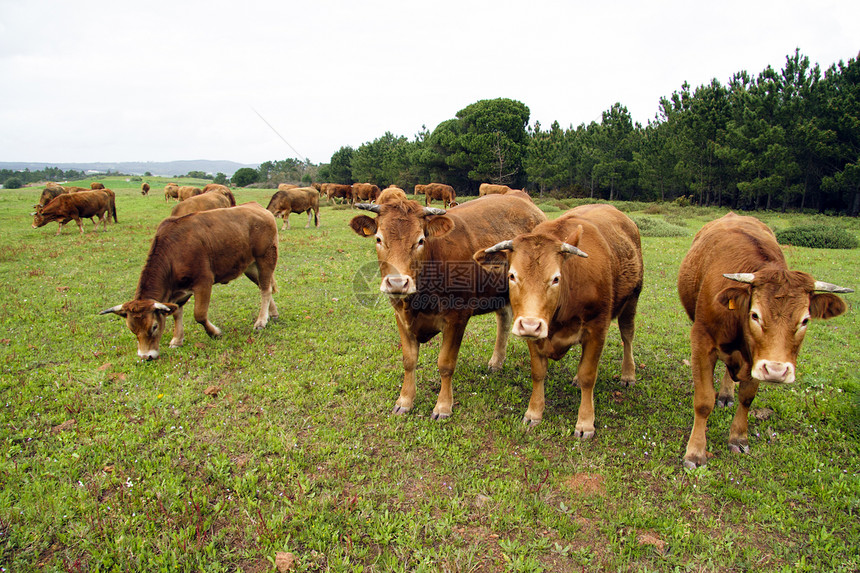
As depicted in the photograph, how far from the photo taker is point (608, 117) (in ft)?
166

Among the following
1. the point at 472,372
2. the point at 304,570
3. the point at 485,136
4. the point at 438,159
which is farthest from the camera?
the point at 438,159

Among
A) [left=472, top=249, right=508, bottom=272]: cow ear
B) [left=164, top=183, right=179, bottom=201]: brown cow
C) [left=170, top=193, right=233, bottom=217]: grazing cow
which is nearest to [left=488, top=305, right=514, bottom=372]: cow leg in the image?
[left=472, top=249, right=508, bottom=272]: cow ear

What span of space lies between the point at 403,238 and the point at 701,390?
3587 mm

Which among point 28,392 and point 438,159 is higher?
point 438,159

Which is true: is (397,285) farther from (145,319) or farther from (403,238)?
(145,319)

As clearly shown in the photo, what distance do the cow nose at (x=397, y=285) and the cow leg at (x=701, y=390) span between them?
3076mm

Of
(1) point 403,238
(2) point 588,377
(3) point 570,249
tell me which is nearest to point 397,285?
(1) point 403,238

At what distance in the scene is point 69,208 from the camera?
2006 centimetres

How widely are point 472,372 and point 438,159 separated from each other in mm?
49063

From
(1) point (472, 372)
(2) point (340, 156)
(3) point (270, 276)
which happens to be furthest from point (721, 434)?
(2) point (340, 156)

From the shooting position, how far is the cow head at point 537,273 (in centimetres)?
421

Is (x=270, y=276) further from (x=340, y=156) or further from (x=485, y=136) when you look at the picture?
(x=340, y=156)

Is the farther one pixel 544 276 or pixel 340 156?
pixel 340 156

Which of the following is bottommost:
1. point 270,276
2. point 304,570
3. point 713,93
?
point 304,570
